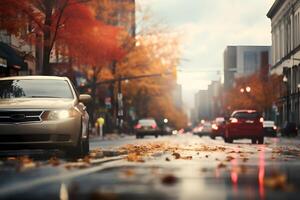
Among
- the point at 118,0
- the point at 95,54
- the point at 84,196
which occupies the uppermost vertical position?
the point at 118,0

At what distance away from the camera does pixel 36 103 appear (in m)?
15.3

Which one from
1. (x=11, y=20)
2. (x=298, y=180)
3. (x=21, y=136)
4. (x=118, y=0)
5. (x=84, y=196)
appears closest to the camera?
(x=84, y=196)

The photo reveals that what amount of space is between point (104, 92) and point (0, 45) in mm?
39547

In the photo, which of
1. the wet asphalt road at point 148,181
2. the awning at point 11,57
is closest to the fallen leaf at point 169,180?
the wet asphalt road at point 148,181

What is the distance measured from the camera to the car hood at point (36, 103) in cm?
1510

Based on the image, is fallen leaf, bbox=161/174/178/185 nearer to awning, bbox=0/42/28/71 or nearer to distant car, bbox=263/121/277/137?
awning, bbox=0/42/28/71

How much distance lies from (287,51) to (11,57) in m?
62.5

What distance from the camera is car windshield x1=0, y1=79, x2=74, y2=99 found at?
641 inches

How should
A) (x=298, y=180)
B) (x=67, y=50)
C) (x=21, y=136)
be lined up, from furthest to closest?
1. (x=67, y=50)
2. (x=21, y=136)
3. (x=298, y=180)

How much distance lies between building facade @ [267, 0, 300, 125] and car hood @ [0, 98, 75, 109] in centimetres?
6288

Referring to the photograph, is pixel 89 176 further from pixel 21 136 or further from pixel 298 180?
pixel 21 136

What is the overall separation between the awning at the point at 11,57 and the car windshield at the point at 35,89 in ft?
69.4

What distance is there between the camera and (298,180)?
996 cm

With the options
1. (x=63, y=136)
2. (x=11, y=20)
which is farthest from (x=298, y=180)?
(x=11, y=20)
